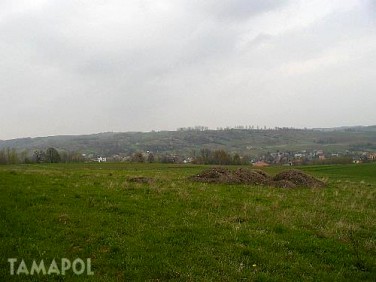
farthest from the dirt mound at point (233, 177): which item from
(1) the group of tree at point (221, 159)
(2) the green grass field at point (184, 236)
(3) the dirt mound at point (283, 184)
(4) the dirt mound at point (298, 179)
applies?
(1) the group of tree at point (221, 159)

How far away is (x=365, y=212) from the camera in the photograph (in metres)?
18.9

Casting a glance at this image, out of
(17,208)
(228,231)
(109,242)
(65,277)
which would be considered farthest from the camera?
(17,208)

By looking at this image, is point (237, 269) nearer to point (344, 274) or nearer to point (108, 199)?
point (344, 274)

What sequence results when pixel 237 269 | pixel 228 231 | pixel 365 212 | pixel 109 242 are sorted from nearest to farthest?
1. pixel 237 269
2. pixel 109 242
3. pixel 228 231
4. pixel 365 212

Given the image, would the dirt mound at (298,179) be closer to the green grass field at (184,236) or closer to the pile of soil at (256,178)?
the pile of soil at (256,178)

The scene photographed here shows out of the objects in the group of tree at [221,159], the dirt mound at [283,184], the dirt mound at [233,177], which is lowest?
the group of tree at [221,159]

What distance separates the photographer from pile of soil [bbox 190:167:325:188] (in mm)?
29766

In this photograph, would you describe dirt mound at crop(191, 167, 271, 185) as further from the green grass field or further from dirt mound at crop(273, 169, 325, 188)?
the green grass field

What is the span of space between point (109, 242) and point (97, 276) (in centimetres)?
237

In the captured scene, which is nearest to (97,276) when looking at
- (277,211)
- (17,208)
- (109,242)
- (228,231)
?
(109,242)

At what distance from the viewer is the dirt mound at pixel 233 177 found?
2992 centimetres

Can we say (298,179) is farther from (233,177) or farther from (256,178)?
(233,177)

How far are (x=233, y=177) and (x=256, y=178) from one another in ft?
6.93

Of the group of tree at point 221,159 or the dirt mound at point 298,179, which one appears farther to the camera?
the group of tree at point 221,159
